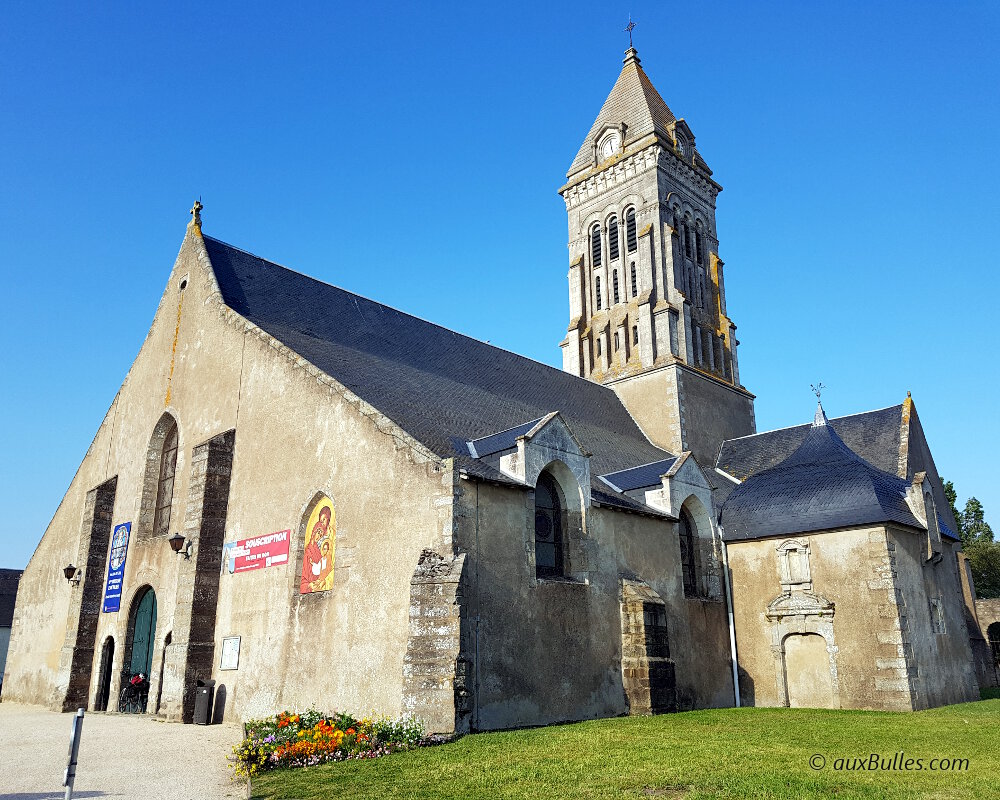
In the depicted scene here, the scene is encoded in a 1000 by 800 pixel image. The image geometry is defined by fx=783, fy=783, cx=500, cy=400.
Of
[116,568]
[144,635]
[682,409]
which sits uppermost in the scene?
[682,409]

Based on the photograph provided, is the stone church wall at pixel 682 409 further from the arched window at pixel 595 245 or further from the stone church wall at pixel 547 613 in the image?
the stone church wall at pixel 547 613

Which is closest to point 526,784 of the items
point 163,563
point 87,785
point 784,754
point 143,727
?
point 784,754

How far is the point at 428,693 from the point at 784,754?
4969 millimetres

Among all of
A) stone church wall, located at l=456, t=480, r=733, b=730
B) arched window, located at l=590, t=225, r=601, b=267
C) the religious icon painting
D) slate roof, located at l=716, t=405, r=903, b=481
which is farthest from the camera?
arched window, located at l=590, t=225, r=601, b=267

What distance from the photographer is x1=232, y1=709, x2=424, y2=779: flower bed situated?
32.5 ft

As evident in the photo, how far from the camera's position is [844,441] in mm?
24547

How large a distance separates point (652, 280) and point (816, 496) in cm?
1317

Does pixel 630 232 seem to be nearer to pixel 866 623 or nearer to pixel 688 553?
pixel 688 553

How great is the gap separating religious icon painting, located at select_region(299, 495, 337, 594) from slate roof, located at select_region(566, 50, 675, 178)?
78.2 ft

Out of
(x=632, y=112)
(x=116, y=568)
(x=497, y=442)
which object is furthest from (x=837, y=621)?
(x=632, y=112)

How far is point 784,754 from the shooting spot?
9.70 m

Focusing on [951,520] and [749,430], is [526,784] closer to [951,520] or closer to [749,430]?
[951,520]

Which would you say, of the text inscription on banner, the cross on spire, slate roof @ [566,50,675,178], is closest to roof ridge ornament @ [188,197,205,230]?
the cross on spire

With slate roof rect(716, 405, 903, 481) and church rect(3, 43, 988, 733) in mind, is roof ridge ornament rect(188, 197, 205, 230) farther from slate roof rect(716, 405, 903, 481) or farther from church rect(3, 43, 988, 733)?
slate roof rect(716, 405, 903, 481)
